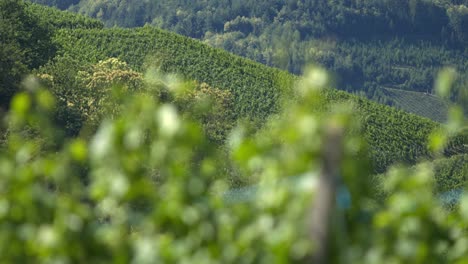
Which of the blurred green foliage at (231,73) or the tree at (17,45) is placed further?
the blurred green foliage at (231,73)

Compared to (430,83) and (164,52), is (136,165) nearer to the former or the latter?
(164,52)

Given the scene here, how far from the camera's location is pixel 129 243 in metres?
3.61

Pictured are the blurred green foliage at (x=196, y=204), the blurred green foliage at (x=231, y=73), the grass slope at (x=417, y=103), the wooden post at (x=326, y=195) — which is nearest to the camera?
the wooden post at (x=326, y=195)

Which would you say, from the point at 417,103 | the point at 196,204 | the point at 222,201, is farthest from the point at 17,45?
the point at 417,103

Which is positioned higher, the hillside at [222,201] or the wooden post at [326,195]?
the wooden post at [326,195]

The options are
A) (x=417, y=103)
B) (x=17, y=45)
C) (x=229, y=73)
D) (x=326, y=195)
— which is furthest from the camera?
(x=417, y=103)

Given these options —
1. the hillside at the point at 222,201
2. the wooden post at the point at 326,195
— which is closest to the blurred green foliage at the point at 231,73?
the hillside at the point at 222,201

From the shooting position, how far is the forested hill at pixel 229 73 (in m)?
48.4

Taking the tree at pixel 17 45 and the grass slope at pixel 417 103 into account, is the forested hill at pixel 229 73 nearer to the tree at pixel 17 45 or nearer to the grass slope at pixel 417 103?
the tree at pixel 17 45

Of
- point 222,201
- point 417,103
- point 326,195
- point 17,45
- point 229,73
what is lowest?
point 417,103

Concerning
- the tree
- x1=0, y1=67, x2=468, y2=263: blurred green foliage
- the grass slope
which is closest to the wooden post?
x1=0, y1=67, x2=468, y2=263: blurred green foliage

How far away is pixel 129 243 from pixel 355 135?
3.18 feet

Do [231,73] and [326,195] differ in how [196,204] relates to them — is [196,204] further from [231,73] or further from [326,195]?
[231,73]

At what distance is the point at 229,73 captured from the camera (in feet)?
174
